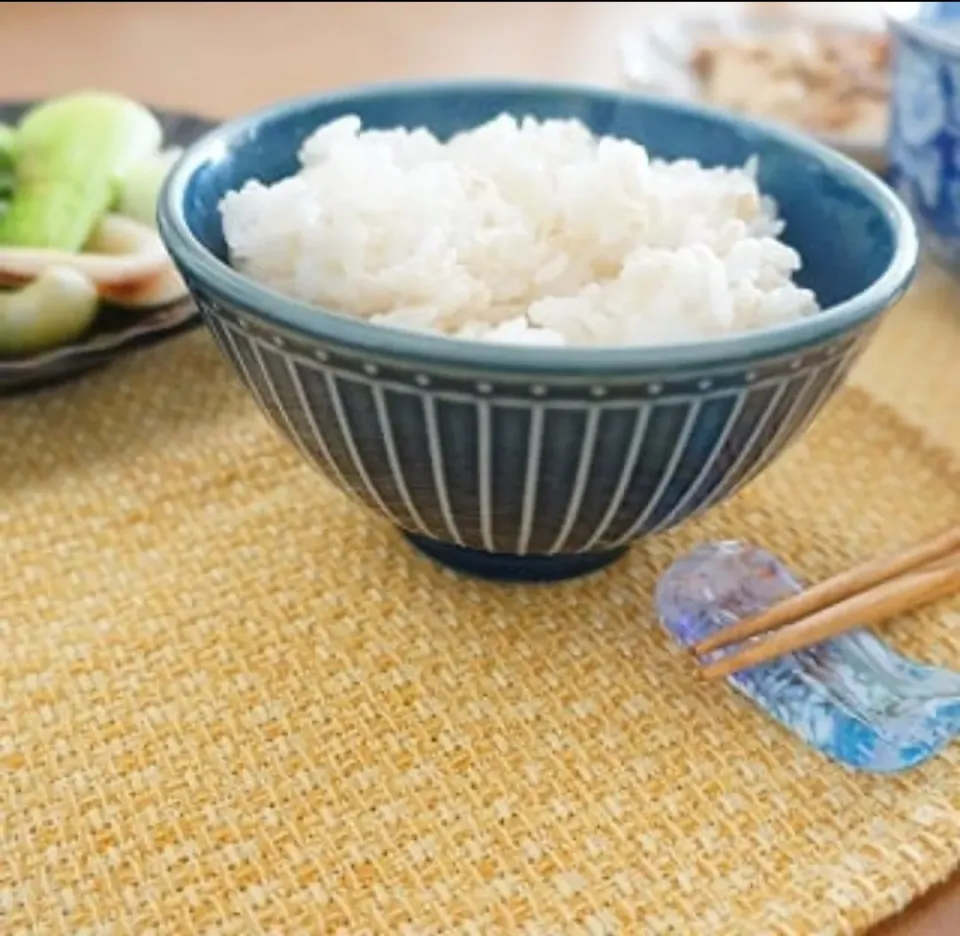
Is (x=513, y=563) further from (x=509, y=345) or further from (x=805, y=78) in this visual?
(x=805, y=78)

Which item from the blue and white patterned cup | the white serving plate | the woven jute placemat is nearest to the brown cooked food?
the white serving plate

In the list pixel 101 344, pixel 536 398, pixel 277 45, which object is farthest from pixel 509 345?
pixel 277 45

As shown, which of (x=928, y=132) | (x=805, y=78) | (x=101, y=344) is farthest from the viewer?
(x=805, y=78)

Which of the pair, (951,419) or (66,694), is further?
(951,419)

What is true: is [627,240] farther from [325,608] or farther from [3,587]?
[3,587]

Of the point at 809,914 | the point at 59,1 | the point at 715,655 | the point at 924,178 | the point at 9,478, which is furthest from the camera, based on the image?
the point at 59,1

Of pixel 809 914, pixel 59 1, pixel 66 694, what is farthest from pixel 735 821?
pixel 59 1

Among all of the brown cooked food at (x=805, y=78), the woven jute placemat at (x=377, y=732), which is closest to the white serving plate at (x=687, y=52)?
the brown cooked food at (x=805, y=78)
